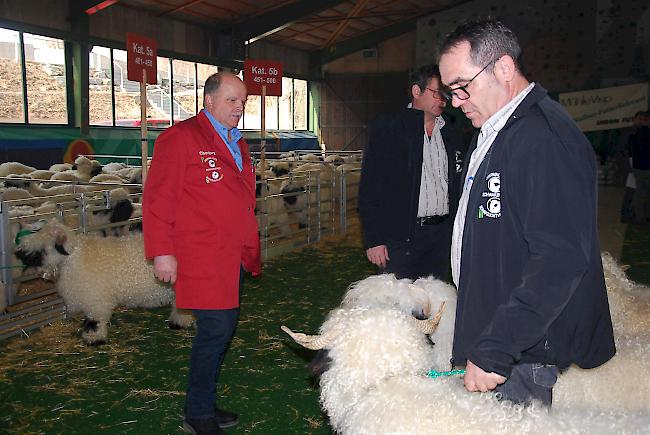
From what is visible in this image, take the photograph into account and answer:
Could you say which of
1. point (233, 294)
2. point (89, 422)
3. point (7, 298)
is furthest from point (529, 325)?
point (7, 298)

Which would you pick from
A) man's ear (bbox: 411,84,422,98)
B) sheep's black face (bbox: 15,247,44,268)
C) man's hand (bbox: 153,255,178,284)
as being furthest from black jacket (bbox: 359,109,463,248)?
sheep's black face (bbox: 15,247,44,268)

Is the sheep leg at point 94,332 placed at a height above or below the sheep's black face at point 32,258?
below

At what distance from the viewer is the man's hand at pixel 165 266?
2.99 meters

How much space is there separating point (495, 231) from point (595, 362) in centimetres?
50

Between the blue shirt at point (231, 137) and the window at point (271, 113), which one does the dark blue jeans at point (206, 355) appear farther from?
the window at point (271, 113)

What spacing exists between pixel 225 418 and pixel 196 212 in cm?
137

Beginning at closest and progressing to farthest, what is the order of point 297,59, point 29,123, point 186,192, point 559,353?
point 559,353 < point 186,192 < point 29,123 < point 297,59

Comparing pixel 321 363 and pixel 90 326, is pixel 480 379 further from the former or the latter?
pixel 90 326

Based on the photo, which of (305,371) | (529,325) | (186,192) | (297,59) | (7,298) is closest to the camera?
(529,325)

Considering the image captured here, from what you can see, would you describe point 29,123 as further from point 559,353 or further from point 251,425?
point 559,353

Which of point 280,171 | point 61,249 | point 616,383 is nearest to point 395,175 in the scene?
point 616,383

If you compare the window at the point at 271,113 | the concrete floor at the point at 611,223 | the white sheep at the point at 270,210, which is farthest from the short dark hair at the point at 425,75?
the window at the point at 271,113

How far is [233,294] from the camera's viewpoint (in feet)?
10.3

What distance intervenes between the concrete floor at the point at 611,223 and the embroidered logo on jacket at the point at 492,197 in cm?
693
